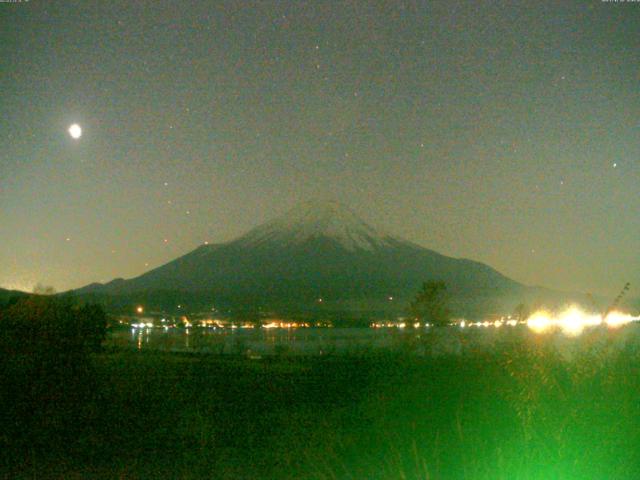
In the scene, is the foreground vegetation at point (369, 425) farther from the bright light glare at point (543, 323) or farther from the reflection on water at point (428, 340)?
the bright light glare at point (543, 323)

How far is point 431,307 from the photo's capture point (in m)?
39.1

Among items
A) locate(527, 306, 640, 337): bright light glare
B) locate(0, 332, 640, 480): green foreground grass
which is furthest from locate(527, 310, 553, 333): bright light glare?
locate(0, 332, 640, 480): green foreground grass

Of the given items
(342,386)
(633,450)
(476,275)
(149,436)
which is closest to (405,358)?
(342,386)

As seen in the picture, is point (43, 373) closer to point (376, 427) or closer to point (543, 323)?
Result: point (376, 427)

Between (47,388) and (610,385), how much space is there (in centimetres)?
945

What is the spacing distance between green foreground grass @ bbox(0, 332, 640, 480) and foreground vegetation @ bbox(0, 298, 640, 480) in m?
0.03

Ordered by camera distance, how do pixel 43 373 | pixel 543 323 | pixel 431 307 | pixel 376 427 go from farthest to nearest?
pixel 431 307 → pixel 543 323 → pixel 43 373 → pixel 376 427

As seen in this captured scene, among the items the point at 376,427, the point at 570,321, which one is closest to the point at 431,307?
the point at 570,321

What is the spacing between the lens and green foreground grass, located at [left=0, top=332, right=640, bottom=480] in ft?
32.3

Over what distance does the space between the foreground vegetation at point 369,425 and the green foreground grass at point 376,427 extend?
3 cm

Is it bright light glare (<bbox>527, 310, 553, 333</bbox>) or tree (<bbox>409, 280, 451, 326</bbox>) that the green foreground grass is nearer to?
bright light glare (<bbox>527, 310, 553, 333</bbox>)

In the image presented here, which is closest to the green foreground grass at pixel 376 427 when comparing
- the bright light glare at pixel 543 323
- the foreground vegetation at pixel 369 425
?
the foreground vegetation at pixel 369 425

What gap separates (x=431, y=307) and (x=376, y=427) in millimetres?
26080

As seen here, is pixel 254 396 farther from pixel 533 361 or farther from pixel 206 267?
pixel 206 267
